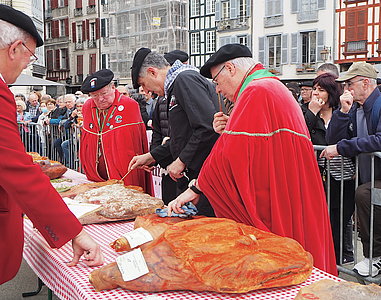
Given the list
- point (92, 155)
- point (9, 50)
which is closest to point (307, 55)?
point (92, 155)

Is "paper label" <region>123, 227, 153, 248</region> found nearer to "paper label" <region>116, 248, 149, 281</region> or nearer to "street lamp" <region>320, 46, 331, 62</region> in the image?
"paper label" <region>116, 248, 149, 281</region>

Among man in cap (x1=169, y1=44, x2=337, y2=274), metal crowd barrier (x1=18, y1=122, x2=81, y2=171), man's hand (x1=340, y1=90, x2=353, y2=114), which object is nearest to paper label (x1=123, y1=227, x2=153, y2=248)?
man in cap (x1=169, y1=44, x2=337, y2=274)

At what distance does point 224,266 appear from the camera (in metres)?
1.75

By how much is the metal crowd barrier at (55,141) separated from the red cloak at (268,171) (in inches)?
198

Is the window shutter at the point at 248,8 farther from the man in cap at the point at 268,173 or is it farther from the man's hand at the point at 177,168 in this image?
the man in cap at the point at 268,173

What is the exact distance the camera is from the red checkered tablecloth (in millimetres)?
1793

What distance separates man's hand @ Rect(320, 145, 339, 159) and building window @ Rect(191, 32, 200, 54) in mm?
36423

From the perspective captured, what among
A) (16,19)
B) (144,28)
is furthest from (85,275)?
(144,28)

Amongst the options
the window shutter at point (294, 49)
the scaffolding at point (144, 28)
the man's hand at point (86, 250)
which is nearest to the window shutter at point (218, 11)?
the scaffolding at point (144, 28)

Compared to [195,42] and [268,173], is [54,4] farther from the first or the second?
[268,173]

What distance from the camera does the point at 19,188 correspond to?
1.86 metres

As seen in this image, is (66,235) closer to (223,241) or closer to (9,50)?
(223,241)

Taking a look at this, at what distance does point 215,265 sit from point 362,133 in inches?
110

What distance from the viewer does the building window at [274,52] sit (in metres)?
31.4
